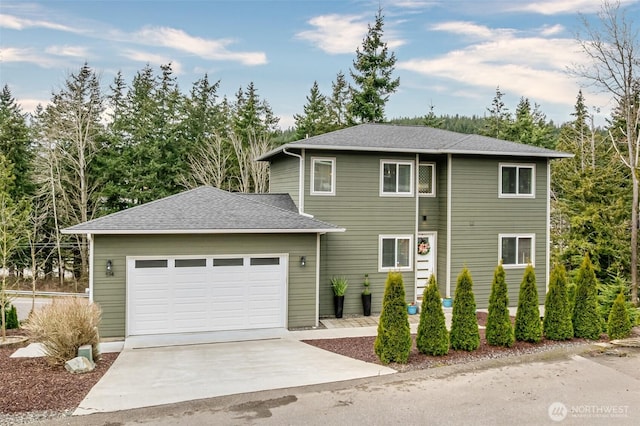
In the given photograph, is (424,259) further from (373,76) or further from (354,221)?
(373,76)

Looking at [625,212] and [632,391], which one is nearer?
[632,391]

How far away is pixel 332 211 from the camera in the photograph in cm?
1254

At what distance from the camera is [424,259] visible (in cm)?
1366

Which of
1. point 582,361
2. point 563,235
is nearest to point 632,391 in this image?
point 582,361

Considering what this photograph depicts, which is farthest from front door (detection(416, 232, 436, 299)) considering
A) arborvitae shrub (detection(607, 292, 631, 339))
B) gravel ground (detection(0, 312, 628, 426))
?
arborvitae shrub (detection(607, 292, 631, 339))

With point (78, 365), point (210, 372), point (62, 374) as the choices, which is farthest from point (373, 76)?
point (62, 374)

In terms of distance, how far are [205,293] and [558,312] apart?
766 cm

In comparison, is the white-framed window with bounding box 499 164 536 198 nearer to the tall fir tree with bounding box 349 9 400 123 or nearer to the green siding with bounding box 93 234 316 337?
the green siding with bounding box 93 234 316 337

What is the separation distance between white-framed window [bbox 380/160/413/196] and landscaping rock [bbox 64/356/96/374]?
8.42m

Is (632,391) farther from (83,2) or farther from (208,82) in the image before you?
(208,82)

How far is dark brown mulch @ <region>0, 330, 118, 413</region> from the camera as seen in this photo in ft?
19.2

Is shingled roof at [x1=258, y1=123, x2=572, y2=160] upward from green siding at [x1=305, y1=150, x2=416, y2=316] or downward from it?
upward

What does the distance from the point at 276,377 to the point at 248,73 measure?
88.0 ft

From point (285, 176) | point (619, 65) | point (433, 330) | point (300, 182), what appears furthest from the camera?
point (619, 65)
